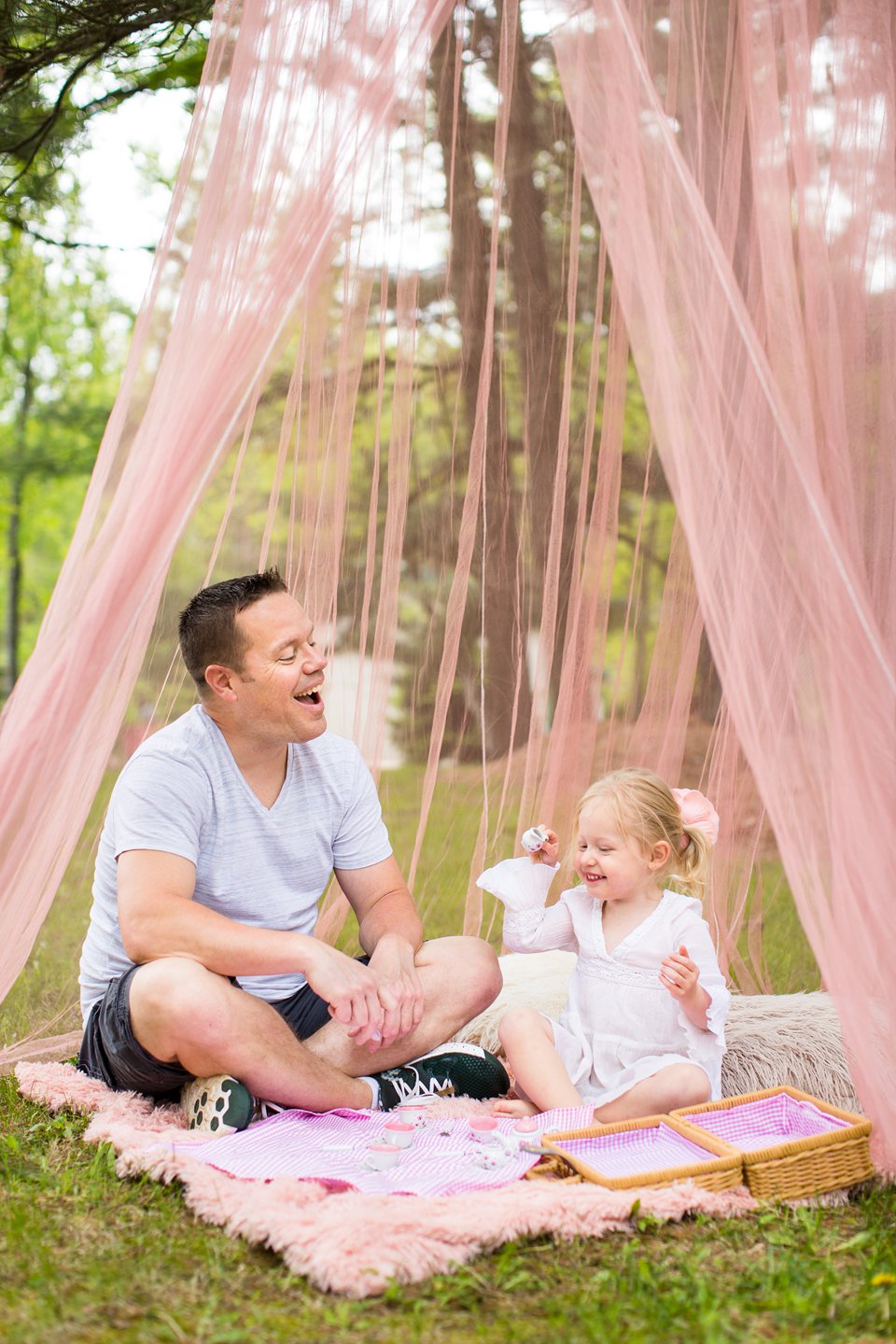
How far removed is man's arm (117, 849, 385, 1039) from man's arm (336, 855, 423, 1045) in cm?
6

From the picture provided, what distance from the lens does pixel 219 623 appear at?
262 cm

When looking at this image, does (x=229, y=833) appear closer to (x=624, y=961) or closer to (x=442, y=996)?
(x=442, y=996)

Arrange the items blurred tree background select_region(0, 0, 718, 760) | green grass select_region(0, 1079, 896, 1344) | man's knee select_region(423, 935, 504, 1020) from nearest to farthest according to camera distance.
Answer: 1. green grass select_region(0, 1079, 896, 1344)
2. man's knee select_region(423, 935, 504, 1020)
3. blurred tree background select_region(0, 0, 718, 760)

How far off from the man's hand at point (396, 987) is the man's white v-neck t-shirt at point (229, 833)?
23 cm

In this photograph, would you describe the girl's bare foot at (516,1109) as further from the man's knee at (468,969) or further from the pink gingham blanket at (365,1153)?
the man's knee at (468,969)

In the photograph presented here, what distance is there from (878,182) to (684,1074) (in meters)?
1.89

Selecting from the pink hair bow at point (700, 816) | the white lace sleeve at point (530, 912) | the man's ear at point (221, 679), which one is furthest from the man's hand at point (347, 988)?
the pink hair bow at point (700, 816)

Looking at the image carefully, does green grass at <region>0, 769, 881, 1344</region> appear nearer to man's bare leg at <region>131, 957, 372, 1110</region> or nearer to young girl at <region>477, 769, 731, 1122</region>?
man's bare leg at <region>131, 957, 372, 1110</region>

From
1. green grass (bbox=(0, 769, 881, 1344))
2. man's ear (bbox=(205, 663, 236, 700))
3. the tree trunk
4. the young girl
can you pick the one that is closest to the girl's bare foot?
the young girl

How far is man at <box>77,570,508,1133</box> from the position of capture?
231 cm

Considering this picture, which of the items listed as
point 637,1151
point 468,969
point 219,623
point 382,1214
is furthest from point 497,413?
point 382,1214

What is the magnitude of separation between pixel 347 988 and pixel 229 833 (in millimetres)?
482

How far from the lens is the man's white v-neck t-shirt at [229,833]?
247 cm

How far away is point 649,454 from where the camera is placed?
3.52m
